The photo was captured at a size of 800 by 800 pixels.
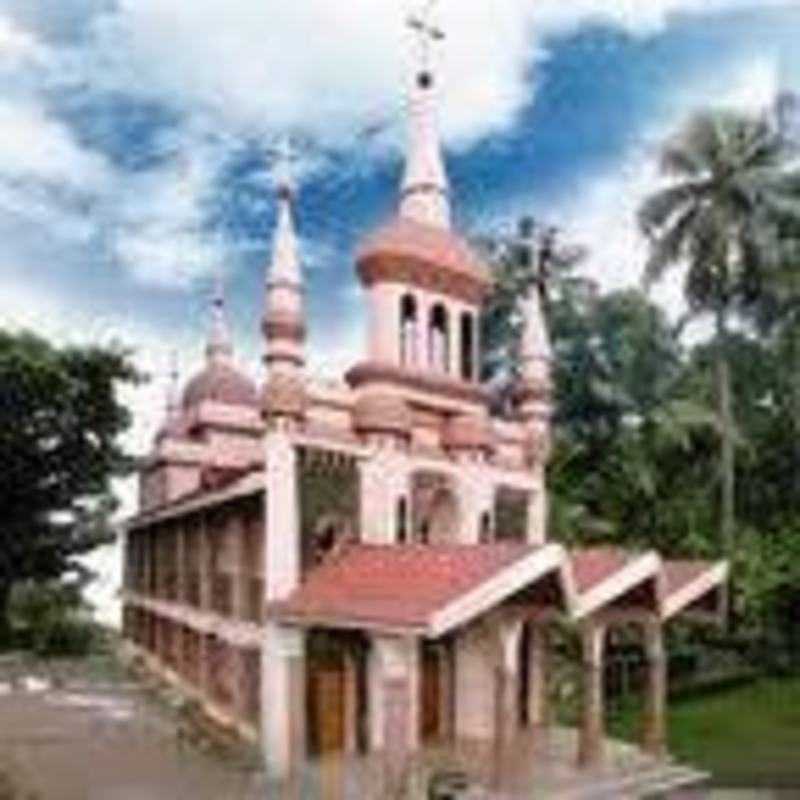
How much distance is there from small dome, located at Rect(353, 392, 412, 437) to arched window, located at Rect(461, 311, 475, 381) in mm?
2593

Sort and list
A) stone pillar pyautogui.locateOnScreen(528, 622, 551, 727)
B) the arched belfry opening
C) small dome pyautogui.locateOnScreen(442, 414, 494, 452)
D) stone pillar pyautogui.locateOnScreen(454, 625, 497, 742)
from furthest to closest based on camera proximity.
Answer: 1. stone pillar pyautogui.locateOnScreen(528, 622, 551, 727)
2. the arched belfry opening
3. small dome pyautogui.locateOnScreen(442, 414, 494, 452)
4. stone pillar pyautogui.locateOnScreen(454, 625, 497, 742)

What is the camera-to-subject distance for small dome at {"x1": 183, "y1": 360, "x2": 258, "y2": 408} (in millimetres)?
36688

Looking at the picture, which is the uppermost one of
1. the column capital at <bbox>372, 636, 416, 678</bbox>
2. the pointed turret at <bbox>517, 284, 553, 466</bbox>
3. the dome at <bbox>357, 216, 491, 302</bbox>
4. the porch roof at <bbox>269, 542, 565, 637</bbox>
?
the dome at <bbox>357, 216, 491, 302</bbox>

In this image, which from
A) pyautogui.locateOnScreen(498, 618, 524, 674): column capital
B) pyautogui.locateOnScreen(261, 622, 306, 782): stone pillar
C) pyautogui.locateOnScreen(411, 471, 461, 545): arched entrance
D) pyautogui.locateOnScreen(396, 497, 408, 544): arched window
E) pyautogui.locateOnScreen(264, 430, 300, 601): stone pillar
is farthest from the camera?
pyautogui.locateOnScreen(411, 471, 461, 545): arched entrance

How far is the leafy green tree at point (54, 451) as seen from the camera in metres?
36.8

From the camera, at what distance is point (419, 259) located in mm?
25922

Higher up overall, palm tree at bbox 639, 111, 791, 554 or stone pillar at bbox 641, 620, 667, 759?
palm tree at bbox 639, 111, 791, 554

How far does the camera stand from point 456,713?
84.2ft

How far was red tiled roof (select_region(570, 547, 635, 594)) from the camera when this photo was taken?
2353 cm

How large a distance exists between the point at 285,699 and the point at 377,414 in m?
4.34

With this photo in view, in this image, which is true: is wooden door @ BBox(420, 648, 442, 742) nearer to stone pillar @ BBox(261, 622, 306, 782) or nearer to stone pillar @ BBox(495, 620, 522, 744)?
stone pillar @ BBox(261, 622, 306, 782)

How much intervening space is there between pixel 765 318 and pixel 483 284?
534 inches

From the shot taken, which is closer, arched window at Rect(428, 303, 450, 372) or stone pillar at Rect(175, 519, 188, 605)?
arched window at Rect(428, 303, 450, 372)

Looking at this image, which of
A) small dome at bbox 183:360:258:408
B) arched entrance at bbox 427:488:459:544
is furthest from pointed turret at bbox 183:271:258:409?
arched entrance at bbox 427:488:459:544
